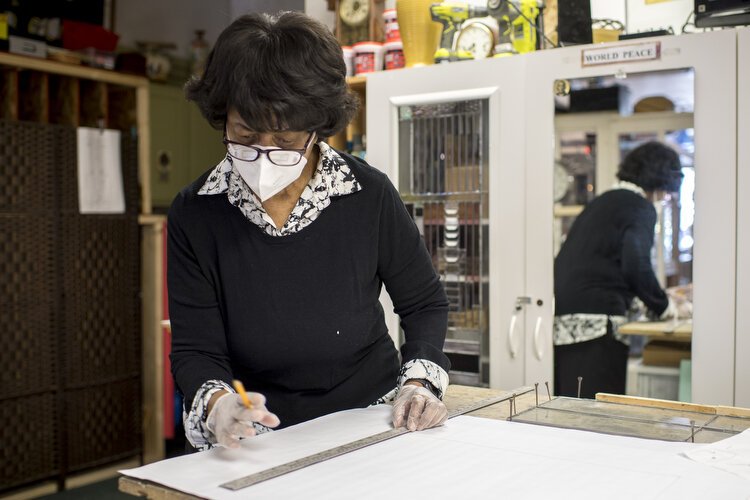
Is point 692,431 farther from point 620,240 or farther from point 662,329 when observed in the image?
point 620,240

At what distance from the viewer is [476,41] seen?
286cm

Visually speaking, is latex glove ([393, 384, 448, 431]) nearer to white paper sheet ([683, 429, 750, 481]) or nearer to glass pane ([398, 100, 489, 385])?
white paper sheet ([683, 429, 750, 481])

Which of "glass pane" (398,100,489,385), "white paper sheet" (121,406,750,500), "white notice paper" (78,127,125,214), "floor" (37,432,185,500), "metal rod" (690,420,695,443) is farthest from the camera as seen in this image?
"white notice paper" (78,127,125,214)

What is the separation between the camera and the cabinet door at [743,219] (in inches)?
91.0

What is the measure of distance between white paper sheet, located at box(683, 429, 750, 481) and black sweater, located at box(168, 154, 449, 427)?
1.63 ft

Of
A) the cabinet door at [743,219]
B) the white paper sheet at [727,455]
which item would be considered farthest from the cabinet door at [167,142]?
the white paper sheet at [727,455]

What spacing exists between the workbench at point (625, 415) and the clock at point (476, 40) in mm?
1584

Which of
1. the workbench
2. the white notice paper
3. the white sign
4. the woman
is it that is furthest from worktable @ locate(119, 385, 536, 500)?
the white notice paper

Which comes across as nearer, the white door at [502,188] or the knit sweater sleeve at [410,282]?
the knit sweater sleeve at [410,282]

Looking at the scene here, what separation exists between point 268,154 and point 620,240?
1.65 meters

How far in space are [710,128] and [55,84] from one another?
121 inches

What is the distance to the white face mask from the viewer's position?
137 centimetres

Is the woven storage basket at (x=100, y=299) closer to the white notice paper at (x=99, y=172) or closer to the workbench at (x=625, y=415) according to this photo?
the white notice paper at (x=99, y=172)

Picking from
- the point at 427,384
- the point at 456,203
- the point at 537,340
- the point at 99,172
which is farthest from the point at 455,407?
the point at 99,172
